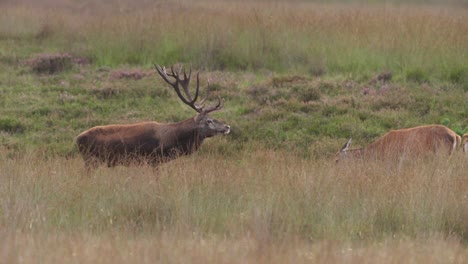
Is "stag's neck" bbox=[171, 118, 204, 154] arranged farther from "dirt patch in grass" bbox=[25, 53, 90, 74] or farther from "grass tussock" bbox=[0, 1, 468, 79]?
"dirt patch in grass" bbox=[25, 53, 90, 74]

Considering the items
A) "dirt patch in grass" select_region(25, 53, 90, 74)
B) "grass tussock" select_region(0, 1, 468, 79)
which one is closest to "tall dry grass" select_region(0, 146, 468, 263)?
"grass tussock" select_region(0, 1, 468, 79)

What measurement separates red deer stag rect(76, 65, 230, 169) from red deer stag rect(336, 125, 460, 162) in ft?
5.99

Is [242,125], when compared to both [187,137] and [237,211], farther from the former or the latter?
[237,211]

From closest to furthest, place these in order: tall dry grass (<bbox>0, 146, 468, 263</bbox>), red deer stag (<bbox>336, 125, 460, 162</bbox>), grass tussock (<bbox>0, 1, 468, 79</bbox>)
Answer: tall dry grass (<bbox>0, 146, 468, 263</bbox>) → red deer stag (<bbox>336, 125, 460, 162</bbox>) → grass tussock (<bbox>0, 1, 468, 79</bbox>)

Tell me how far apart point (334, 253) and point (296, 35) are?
42.2 feet

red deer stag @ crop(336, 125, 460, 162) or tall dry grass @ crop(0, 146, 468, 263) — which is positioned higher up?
tall dry grass @ crop(0, 146, 468, 263)

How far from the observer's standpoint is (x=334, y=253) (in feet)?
25.5

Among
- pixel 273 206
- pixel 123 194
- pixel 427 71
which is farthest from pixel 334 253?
pixel 427 71

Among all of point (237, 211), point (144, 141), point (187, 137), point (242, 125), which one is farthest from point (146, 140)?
point (237, 211)

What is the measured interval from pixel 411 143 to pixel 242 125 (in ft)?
11.9

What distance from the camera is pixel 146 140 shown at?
44.3 feet

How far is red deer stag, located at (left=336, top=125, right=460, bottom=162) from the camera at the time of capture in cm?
1325

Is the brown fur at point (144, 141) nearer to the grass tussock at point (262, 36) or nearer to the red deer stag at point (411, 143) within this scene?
the red deer stag at point (411, 143)

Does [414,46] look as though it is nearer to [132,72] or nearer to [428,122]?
[428,122]
